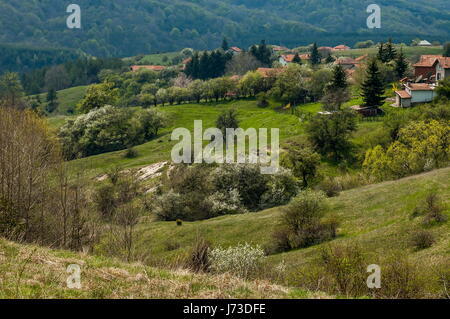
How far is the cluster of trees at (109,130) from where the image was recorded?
95.5 metres

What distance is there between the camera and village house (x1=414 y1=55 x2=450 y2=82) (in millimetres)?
93312

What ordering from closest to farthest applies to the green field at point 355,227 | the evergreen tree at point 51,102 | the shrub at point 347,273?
the shrub at point 347,273 → the green field at point 355,227 → the evergreen tree at point 51,102

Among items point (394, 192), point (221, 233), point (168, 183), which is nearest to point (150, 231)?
point (221, 233)

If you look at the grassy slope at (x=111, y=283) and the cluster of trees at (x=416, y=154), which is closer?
the grassy slope at (x=111, y=283)

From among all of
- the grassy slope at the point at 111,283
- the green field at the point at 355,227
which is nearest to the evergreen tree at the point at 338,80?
the green field at the point at 355,227

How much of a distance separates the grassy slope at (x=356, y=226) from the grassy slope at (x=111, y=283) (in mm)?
15641

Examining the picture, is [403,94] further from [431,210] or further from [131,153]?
[431,210]

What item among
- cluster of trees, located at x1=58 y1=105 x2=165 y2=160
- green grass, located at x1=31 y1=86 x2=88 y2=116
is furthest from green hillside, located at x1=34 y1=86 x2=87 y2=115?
cluster of trees, located at x1=58 y1=105 x2=165 y2=160

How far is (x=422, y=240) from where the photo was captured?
27781 mm

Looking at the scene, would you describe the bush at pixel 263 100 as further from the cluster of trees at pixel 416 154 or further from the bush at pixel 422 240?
the bush at pixel 422 240

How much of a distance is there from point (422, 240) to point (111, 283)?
67.3ft

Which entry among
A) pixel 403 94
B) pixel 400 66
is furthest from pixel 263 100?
pixel 403 94

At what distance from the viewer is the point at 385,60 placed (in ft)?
349
